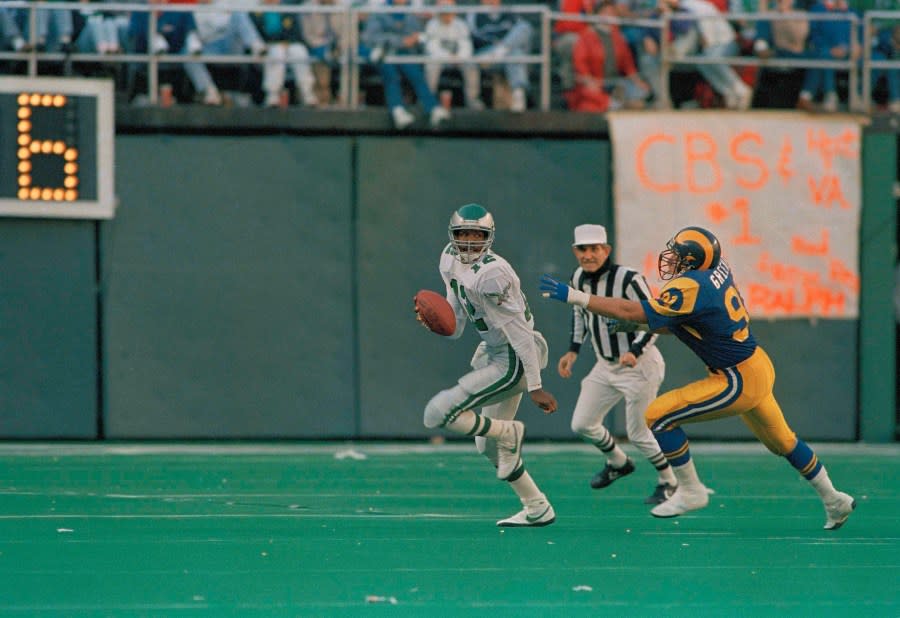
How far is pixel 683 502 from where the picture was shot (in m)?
9.02

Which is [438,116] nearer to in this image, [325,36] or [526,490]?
[325,36]

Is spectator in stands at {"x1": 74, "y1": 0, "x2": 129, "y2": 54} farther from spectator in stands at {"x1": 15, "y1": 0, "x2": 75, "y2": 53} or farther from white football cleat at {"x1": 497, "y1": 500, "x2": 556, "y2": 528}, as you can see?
white football cleat at {"x1": 497, "y1": 500, "x2": 556, "y2": 528}

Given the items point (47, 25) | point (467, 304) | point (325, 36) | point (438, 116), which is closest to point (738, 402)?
point (467, 304)

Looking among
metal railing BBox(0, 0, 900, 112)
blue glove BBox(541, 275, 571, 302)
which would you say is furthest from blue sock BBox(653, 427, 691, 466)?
metal railing BBox(0, 0, 900, 112)

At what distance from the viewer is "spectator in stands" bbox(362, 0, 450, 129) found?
1429cm

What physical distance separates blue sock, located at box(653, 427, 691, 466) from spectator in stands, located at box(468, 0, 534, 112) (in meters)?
6.29

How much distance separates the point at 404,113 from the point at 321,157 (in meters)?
0.92

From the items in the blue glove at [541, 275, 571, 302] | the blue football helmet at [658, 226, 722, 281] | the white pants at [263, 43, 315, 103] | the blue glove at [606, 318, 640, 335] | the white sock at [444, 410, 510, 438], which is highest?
the white pants at [263, 43, 315, 103]

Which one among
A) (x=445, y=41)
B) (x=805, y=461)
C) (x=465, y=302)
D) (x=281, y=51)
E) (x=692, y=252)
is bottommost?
(x=805, y=461)

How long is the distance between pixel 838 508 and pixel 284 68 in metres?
7.84

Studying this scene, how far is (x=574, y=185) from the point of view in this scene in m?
14.6

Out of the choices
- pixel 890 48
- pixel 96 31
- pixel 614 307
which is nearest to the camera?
pixel 614 307

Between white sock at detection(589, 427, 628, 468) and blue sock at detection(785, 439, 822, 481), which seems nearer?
blue sock at detection(785, 439, 822, 481)

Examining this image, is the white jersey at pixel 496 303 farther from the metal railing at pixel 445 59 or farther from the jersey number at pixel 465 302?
the metal railing at pixel 445 59
